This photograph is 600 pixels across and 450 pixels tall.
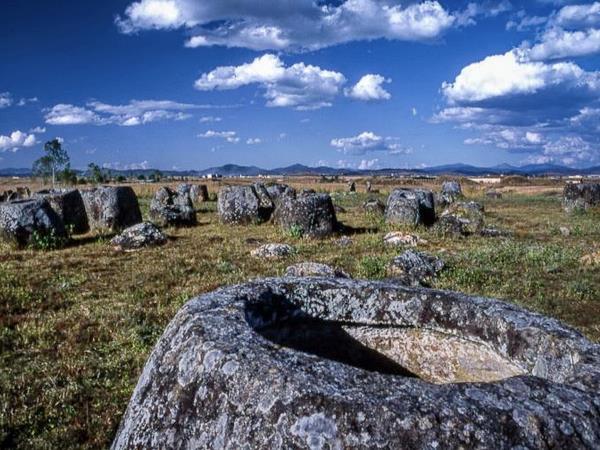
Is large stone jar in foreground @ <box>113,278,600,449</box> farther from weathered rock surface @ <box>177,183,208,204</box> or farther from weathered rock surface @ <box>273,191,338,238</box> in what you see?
weathered rock surface @ <box>177,183,208,204</box>

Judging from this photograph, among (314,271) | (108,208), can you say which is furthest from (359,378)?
(108,208)

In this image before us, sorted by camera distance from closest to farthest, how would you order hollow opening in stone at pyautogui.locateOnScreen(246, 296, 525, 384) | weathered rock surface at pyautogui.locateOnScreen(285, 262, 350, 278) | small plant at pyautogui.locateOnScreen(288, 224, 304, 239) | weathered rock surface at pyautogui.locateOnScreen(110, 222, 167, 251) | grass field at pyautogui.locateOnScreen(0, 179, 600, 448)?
hollow opening in stone at pyautogui.locateOnScreen(246, 296, 525, 384)
grass field at pyautogui.locateOnScreen(0, 179, 600, 448)
weathered rock surface at pyautogui.locateOnScreen(285, 262, 350, 278)
weathered rock surface at pyautogui.locateOnScreen(110, 222, 167, 251)
small plant at pyautogui.locateOnScreen(288, 224, 304, 239)

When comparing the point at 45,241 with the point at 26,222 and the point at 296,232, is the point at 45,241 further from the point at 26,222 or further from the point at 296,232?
the point at 296,232

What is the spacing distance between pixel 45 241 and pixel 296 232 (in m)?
7.39

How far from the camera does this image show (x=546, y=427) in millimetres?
2275

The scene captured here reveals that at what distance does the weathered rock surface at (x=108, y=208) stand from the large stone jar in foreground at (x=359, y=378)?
17.0 metres

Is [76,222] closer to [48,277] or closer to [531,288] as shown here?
[48,277]

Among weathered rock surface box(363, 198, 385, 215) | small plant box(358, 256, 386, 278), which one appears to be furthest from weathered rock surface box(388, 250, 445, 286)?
weathered rock surface box(363, 198, 385, 215)

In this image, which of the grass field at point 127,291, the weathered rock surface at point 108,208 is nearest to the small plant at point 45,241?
the grass field at point 127,291

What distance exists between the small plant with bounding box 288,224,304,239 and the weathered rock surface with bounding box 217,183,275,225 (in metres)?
4.02

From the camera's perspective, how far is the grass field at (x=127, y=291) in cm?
586

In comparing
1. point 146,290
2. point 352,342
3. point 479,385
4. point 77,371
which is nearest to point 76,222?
point 146,290

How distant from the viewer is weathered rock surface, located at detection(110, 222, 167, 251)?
51.1ft

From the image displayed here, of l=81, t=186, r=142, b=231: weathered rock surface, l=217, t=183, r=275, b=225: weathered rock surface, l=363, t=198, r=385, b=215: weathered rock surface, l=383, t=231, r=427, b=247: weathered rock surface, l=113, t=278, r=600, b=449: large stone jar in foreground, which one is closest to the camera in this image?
l=113, t=278, r=600, b=449: large stone jar in foreground
